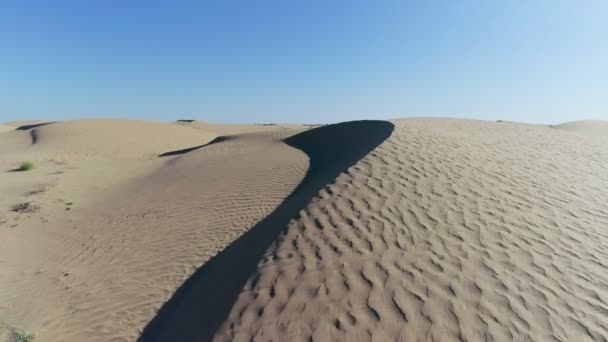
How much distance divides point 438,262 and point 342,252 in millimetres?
1310

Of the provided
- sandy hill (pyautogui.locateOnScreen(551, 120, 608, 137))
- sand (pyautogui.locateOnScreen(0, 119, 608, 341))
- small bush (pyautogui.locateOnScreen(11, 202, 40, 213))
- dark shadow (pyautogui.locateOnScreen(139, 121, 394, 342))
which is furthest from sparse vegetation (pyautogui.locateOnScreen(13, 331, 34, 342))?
sandy hill (pyautogui.locateOnScreen(551, 120, 608, 137))

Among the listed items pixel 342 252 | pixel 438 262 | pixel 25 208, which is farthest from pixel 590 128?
pixel 25 208

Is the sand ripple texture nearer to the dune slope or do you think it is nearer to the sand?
the sand

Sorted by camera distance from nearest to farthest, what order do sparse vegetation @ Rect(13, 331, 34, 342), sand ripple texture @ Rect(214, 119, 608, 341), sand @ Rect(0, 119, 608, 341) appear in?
1. sand ripple texture @ Rect(214, 119, 608, 341)
2. sand @ Rect(0, 119, 608, 341)
3. sparse vegetation @ Rect(13, 331, 34, 342)

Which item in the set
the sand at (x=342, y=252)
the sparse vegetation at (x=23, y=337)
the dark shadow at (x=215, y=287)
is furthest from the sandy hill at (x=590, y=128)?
the sparse vegetation at (x=23, y=337)

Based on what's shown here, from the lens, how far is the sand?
13.1 ft

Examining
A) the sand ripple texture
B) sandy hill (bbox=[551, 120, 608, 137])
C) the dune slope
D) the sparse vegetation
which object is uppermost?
sandy hill (bbox=[551, 120, 608, 137])

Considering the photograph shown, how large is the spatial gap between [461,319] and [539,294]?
121 centimetres

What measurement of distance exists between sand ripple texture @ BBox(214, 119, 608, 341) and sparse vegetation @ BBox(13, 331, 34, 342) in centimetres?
311

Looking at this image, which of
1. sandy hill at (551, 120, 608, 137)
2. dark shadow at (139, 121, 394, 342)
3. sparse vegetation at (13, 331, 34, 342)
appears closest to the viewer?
dark shadow at (139, 121, 394, 342)

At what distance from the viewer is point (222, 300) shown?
4785mm

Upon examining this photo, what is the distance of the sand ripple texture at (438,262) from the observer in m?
3.80

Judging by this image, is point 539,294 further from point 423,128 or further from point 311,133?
point 311,133

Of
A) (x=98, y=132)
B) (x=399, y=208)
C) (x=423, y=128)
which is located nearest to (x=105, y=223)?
(x=399, y=208)
